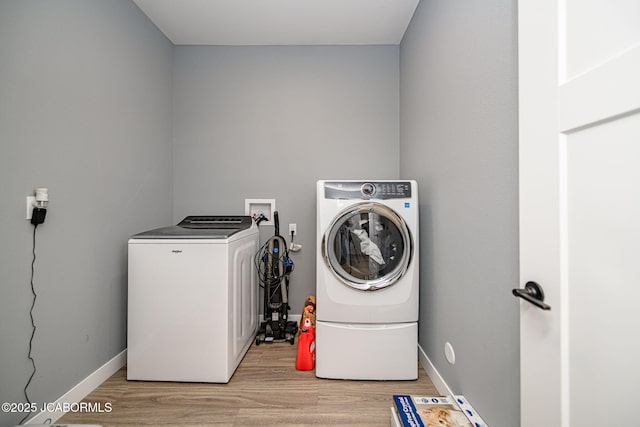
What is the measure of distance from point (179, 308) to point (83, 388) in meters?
0.63

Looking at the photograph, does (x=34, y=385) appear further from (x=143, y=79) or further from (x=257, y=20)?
(x=257, y=20)

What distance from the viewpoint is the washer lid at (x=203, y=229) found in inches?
67.1

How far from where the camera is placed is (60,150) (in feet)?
4.77

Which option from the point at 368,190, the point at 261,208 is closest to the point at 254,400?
the point at 368,190

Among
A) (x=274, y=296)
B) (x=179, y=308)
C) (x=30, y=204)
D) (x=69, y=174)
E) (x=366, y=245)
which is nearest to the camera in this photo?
(x=30, y=204)

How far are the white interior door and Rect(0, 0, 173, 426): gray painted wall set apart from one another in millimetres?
1945

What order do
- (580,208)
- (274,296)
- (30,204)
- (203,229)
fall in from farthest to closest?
(274,296) < (203,229) < (30,204) < (580,208)

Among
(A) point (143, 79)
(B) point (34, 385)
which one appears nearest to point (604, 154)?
(B) point (34, 385)

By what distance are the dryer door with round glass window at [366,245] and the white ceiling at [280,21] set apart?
1504 millimetres

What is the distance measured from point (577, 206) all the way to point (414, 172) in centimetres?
157

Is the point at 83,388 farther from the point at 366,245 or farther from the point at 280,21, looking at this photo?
the point at 280,21

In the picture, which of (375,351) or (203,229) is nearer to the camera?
(375,351)

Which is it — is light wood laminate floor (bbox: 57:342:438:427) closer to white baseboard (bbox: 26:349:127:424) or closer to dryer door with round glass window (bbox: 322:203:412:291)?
white baseboard (bbox: 26:349:127:424)

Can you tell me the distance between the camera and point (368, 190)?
70.4 inches
